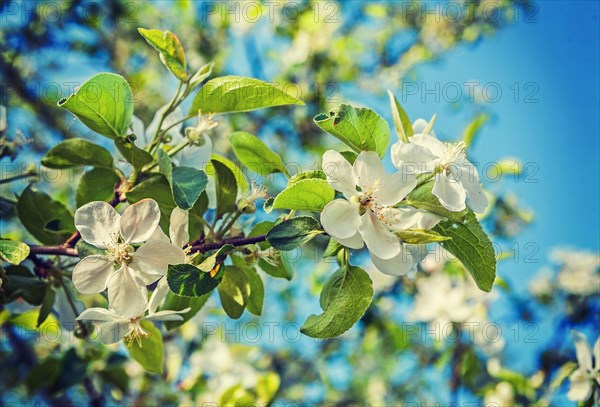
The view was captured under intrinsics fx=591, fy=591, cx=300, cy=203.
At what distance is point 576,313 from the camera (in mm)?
3242

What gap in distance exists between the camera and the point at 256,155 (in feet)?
3.76

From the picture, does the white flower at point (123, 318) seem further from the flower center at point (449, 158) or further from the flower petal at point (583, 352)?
the flower petal at point (583, 352)

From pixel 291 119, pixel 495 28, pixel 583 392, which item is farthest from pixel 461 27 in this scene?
Answer: pixel 583 392

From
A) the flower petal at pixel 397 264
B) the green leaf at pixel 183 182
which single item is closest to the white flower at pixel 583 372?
the flower petal at pixel 397 264

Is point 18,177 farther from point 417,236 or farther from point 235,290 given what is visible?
point 417,236

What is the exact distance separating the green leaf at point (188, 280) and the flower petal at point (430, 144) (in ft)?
1.43

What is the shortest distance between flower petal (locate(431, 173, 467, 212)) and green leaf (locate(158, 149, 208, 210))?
1.27ft

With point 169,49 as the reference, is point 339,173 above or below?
below

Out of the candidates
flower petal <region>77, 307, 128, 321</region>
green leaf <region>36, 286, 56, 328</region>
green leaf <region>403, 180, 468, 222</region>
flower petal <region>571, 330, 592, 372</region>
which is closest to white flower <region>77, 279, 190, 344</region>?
flower petal <region>77, 307, 128, 321</region>

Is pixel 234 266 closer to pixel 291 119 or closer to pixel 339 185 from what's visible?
pixel 339 185

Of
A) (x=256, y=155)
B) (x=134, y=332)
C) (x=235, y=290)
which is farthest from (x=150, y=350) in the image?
(x=256, y=155)

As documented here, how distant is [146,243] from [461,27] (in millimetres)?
3487

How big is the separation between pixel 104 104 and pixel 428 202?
60 centimetres

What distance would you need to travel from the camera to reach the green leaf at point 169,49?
1.10 meters
